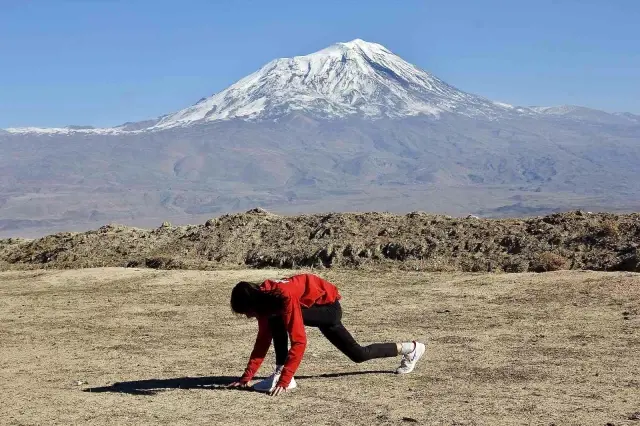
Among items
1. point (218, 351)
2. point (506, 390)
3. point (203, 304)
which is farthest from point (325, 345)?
point (203, 304)

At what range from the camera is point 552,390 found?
9.37m

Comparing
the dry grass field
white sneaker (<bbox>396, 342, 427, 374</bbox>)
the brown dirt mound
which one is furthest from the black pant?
the brown dirt mound

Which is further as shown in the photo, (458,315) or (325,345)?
(458,315)

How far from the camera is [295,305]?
922 centimetres

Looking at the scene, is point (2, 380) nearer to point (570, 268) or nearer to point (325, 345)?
point (325, 345)

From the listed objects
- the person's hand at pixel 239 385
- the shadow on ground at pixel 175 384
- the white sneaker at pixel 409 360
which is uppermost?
the white sneaker at pixel 409 360

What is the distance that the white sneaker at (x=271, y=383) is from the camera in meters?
9.59

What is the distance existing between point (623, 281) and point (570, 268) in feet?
12.1

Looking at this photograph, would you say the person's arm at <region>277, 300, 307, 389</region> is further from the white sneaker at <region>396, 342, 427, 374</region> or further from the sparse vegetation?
the sparse vegetation

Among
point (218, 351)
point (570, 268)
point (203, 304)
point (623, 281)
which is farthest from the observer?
point (570, 268)

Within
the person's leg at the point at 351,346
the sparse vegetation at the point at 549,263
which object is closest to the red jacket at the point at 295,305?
the person's leg at the point at 351,346

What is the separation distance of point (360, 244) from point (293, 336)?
44.7 feet

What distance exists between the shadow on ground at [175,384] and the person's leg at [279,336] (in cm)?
55

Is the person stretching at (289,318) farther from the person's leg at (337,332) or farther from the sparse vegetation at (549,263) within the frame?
the sparse vegetation at (549,263)
